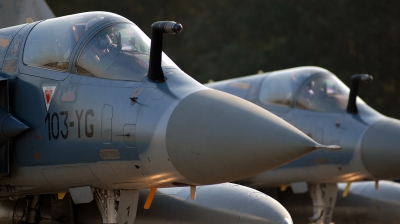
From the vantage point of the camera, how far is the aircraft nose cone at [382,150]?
9992 millimetres

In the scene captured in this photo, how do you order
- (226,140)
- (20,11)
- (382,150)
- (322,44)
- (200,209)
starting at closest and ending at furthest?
(226,140)
(200,209)
(382,150)
(20,11)
(322,44)

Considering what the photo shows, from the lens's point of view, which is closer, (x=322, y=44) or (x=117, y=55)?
(x=117, y=55)

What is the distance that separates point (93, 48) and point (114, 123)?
963 millimetres

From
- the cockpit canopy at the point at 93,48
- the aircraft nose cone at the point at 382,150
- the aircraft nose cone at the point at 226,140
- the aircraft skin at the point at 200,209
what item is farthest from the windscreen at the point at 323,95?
the aircraft nose cone at the point at 226,140

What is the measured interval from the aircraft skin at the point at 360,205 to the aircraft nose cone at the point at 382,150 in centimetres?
137

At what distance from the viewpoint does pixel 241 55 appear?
29.4 metres

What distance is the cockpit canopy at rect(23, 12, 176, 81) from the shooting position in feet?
22.9

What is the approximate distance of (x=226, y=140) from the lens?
5.95 m

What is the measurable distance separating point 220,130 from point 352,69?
23.9 meters

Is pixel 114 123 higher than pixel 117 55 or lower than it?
lower

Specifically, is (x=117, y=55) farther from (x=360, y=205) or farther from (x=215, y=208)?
(x=360, y=205)

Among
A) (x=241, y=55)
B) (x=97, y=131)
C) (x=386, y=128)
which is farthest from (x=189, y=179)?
(x=241, y=55)

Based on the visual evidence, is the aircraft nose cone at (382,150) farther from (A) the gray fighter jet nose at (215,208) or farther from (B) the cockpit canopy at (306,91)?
(A) the gray fighter jet nose at (215,208)

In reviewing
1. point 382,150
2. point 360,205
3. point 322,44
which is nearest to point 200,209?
point 382,150
